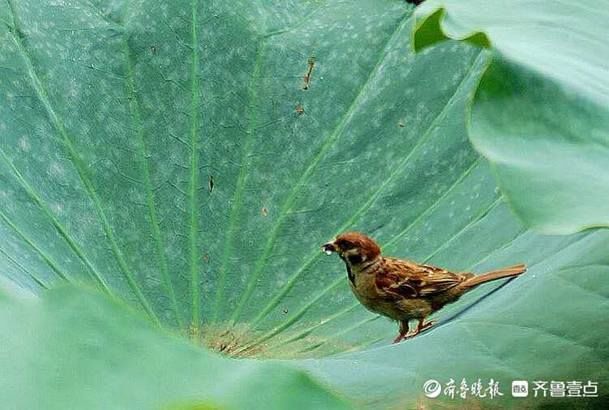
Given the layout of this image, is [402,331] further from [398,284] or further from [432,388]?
[432,388]

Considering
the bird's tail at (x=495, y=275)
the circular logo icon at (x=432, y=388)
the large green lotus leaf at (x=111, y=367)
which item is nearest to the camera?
the large green lotus leaf at (x=111, y=367)

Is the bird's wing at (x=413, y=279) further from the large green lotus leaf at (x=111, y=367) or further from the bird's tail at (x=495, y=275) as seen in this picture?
the large green lotus leaf at (x=111, y=367)

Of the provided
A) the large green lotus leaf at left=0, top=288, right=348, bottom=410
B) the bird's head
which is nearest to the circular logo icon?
the bird's head

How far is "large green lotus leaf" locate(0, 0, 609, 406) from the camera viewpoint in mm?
2160

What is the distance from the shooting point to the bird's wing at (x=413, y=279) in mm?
1950

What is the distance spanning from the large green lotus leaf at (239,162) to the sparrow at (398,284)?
4cm

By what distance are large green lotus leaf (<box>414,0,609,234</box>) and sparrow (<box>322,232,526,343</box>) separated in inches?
22.4

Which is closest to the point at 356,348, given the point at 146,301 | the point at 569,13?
the point at 146,301

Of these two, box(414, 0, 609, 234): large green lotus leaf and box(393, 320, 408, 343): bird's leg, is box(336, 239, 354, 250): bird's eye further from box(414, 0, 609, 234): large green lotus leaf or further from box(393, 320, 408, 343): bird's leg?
box(414, 0, 609, 234): large green lotus leaf

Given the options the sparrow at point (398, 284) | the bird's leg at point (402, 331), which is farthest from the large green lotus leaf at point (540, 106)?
the bird's leg at point (402, 331)

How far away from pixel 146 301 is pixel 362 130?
22.9 inches

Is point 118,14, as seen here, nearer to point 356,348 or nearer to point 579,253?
point 356,348

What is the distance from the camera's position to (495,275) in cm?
189

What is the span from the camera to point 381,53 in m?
2.46
